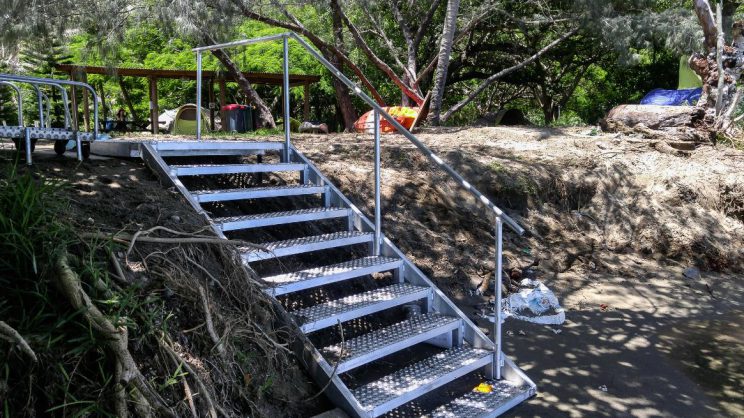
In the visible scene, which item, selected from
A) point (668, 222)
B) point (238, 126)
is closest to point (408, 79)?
point (238, 126)

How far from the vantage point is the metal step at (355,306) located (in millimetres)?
3730

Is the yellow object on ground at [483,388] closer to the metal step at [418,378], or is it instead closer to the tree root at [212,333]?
the metal step at [418,378]

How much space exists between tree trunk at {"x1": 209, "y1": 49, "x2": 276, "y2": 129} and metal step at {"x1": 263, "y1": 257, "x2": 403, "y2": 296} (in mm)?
11604

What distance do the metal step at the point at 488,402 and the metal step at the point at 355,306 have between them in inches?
29.9

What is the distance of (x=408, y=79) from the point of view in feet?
A: 47.7

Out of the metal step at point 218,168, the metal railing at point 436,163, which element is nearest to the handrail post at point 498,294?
the metal railing at point 436,163

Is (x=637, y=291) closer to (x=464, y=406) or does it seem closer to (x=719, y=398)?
(x=719, y=398)

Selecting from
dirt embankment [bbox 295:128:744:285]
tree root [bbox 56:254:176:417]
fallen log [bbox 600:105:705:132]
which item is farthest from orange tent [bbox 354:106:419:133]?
tree root [bbox 56:254:176:417]

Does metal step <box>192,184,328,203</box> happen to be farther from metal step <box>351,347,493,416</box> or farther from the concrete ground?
the concrete ground

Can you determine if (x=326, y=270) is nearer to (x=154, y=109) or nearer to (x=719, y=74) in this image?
(x=719, y=74)

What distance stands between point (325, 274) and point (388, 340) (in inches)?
24.2

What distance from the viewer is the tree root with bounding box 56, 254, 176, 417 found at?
8.34ft

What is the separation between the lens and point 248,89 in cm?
1588

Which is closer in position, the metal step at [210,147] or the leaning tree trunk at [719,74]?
the metal step at [210,147]
